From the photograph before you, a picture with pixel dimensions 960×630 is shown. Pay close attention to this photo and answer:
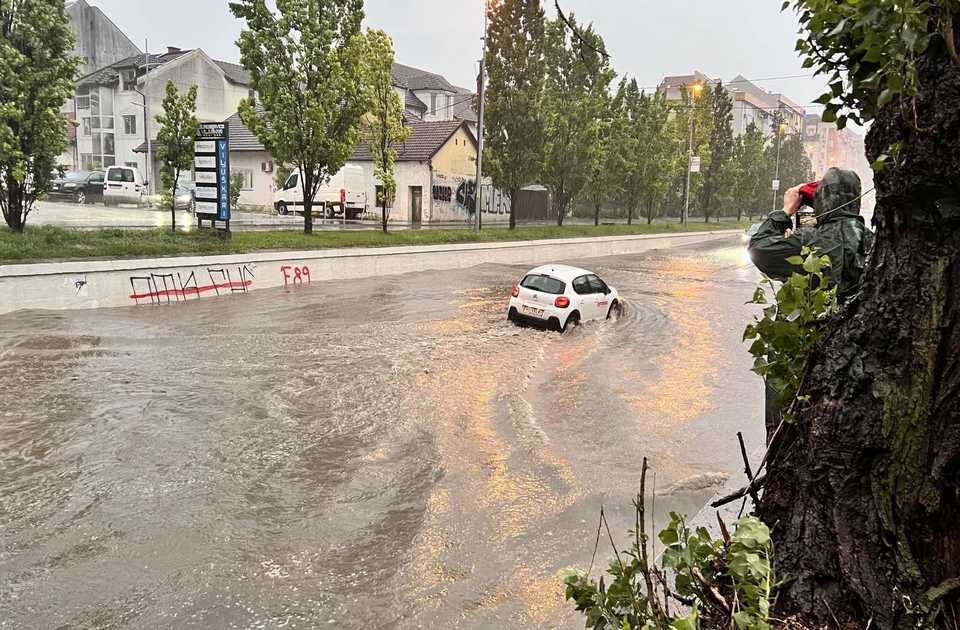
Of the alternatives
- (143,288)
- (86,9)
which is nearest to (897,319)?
(143,288)

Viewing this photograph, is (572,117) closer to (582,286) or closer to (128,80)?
(582,286)

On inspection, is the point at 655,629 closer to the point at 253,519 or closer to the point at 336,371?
the point at 253,519

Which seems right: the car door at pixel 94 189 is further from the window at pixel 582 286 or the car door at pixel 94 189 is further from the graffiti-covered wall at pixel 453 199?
the window at pixel 582 286

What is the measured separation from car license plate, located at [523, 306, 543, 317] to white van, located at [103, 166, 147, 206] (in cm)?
3163

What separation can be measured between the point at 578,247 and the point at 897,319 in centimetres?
3281

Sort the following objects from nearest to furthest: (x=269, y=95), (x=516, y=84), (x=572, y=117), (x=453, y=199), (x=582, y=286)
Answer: (x=582, y=286) → (x=269, y=95) → (x=516, y=84) → (x=572, y=117) → (x=453, y=199)

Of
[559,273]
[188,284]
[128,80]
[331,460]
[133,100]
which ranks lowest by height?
[331,460]

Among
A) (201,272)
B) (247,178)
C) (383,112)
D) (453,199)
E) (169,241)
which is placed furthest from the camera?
(247,178)

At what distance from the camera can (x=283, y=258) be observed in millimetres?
20781

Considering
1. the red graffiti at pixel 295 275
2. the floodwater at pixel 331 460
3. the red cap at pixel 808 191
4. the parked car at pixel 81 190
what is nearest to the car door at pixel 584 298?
the floodwater at pixel 331 460

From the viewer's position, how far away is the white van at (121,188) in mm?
39125

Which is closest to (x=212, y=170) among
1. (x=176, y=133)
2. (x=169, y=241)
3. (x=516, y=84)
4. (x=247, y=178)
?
(x=176, y=133)

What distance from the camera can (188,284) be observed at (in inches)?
714

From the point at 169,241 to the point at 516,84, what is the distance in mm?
18363
